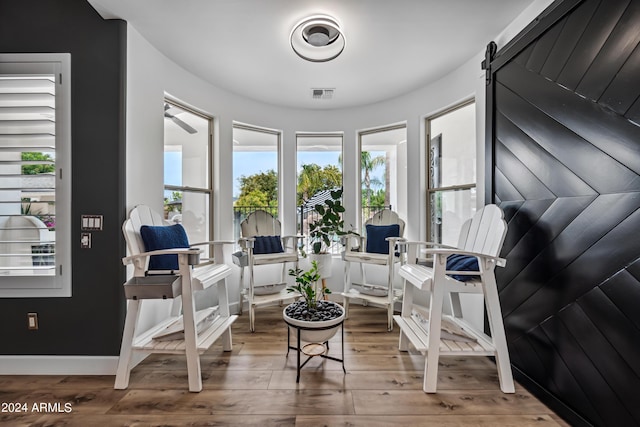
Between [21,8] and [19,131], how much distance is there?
93 centimetres

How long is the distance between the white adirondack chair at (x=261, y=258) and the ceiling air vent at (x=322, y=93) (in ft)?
5.10

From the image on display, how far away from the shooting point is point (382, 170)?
3.83m

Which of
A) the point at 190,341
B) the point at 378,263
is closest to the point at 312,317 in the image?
the point at 190,341

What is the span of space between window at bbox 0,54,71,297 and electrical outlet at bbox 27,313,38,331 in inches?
5.8

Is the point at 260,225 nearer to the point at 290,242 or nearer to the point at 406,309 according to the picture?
the point at 290,242

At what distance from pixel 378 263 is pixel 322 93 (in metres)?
2.07

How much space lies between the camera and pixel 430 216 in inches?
130

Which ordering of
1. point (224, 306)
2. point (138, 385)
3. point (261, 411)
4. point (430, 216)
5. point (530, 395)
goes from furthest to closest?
point (430, 216), point (224, 306), point (138, 385), point (530, 395), point (261, 411)

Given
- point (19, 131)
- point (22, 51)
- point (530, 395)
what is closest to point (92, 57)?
point (22, 51)

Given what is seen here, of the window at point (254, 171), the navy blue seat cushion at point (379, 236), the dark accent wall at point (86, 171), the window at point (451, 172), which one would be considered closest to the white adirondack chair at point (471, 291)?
the window at point (451, 172)

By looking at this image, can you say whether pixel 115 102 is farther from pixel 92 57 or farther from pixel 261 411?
pixel 261 411

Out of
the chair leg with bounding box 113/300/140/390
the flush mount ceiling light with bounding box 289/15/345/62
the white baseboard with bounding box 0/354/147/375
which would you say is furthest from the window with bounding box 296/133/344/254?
the white baseboard with bounding box 0/354/147/375

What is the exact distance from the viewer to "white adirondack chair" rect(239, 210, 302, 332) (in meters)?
2.96

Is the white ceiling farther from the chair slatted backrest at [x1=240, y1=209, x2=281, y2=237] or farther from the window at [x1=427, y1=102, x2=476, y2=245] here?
the chair slatted backrest at [x1=240, y1=209, x2=281, y2=237]
